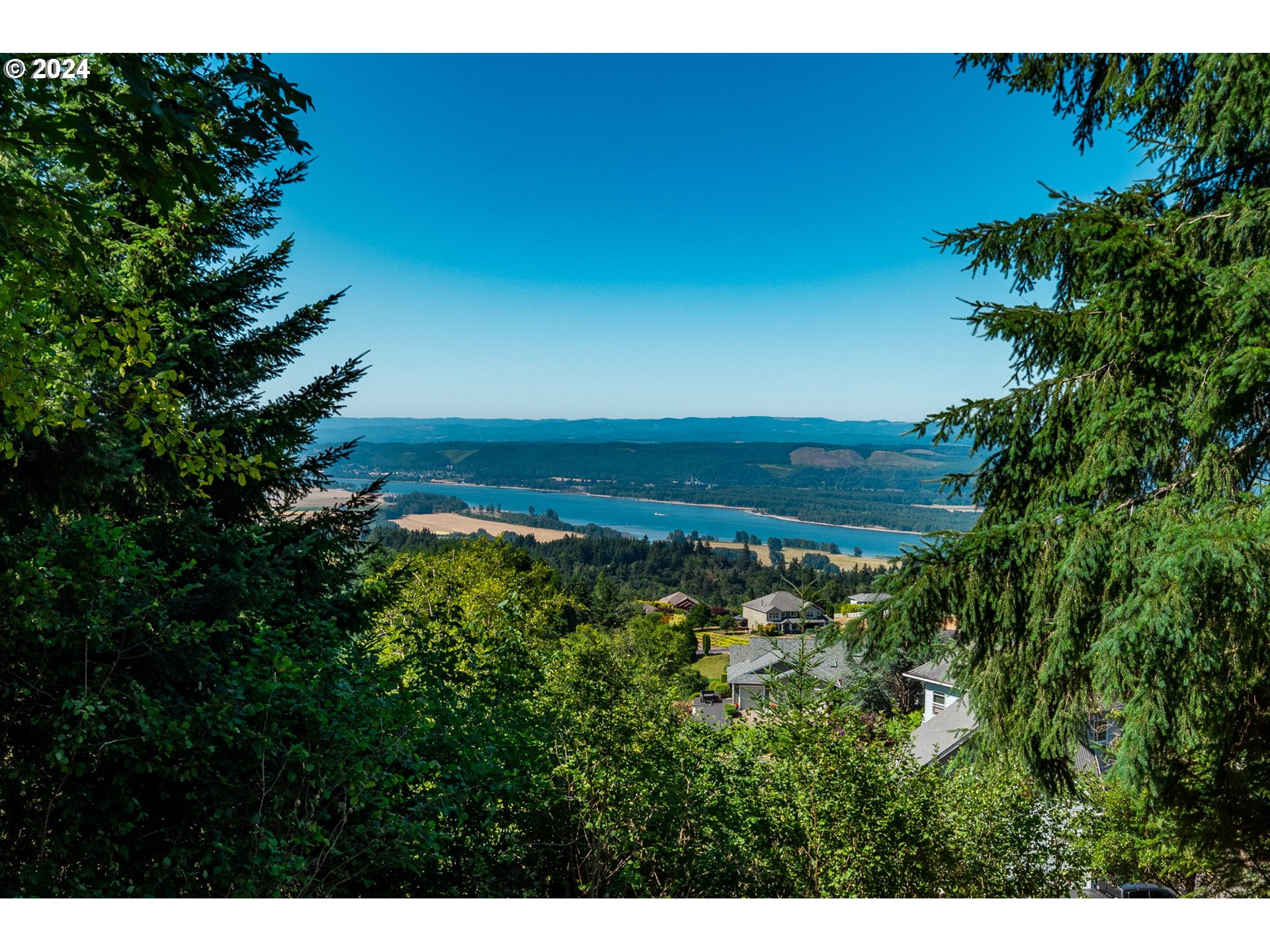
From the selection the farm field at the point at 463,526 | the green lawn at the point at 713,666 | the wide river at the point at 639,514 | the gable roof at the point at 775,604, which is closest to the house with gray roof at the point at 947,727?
the green lawn at the point at 713,666

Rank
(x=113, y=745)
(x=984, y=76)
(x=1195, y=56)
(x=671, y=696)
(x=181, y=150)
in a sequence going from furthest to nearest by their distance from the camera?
(x=671, y=696) → (x=984, y=76) → (x=1195, y=56) → (x=113, y=745) → (x=181, y=150)

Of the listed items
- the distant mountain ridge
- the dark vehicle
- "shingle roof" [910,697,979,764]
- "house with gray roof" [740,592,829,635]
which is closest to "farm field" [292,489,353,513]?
the dark vehicle

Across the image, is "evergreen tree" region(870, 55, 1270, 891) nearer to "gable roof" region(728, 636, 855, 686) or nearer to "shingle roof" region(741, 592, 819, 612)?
"gable roof" region(728, 636, 855, 686)

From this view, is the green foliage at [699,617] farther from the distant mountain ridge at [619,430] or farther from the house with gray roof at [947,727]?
the house with gray roof at [947,727]

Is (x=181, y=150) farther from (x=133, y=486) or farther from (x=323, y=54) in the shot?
(x=133, y=486)

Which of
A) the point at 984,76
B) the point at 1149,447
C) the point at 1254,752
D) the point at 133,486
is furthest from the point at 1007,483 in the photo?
the point at 133,486

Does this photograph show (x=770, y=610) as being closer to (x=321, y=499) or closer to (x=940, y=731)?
(x=940, y=731)
